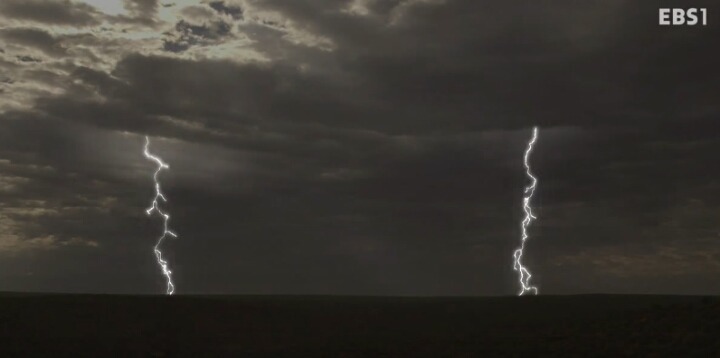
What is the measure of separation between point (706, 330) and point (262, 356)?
19.3 meters

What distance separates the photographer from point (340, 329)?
46438mm

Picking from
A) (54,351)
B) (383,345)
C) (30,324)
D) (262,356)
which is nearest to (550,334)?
(383,345)

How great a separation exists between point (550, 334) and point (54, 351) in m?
22.9

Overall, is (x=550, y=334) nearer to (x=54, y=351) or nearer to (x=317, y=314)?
(x=317, y=314)

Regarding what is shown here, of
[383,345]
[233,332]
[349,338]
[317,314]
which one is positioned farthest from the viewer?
[317,314]

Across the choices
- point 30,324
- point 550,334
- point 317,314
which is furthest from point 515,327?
point 30,324

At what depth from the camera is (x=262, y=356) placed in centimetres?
3584

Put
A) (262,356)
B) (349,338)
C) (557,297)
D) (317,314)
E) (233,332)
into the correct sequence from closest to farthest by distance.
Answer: (262,356) → (349,338) → (233,332) → (317,314) → (557,297)

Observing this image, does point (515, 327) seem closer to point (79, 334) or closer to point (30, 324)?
point (79, 334)

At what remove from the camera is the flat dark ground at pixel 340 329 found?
35844 millimetres

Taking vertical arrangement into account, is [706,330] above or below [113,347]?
above

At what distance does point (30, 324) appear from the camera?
44.6m

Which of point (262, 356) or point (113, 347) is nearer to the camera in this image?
point (262, 356)

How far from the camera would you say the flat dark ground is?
35.8 m
